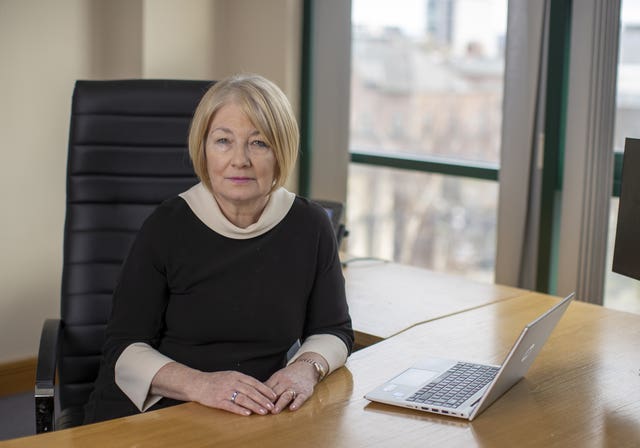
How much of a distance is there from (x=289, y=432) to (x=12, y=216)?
2434 mm

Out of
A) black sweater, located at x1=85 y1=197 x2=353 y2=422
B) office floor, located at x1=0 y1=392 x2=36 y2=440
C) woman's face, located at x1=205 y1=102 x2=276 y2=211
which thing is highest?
woman's face, located at x1=205 y1=102 x2=276 y2=211

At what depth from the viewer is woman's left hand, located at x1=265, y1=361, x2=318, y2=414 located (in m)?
1.67

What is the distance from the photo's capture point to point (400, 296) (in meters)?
2.57

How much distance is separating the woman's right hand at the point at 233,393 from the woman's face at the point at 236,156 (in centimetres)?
40

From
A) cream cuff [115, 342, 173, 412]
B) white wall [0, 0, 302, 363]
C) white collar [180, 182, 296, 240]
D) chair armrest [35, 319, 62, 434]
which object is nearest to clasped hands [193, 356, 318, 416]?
cream cuff [115, 342, 173, 412]

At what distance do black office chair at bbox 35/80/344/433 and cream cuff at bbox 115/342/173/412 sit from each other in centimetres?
55

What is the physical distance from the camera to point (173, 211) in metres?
1.94

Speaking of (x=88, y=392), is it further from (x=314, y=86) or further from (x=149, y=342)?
(x=314, y=86)

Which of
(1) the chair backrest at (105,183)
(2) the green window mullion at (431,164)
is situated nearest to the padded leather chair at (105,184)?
(1) the chair backrest at (105,183)

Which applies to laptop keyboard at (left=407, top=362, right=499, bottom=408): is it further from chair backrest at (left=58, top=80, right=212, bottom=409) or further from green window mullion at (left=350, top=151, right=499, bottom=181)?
green window mullion at (left=350, top=151, right=499, bottom=181)

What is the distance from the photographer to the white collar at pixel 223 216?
6.30 feet

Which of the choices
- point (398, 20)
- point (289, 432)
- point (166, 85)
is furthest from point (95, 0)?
point (289, 432)

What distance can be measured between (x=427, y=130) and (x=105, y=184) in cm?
173

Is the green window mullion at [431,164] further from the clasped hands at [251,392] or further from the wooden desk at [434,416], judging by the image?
the clasped hands at [251,392]
